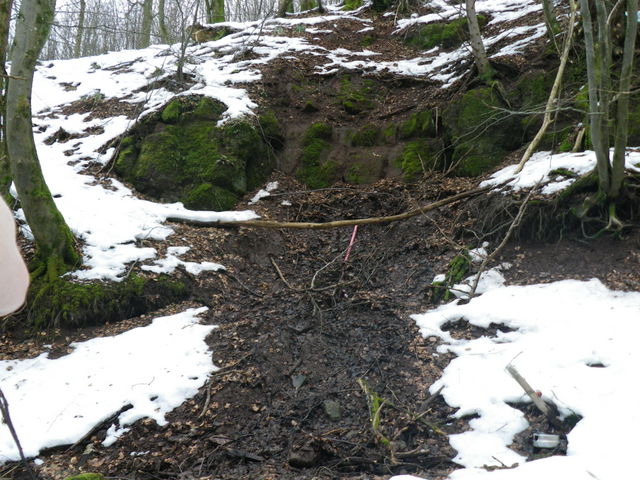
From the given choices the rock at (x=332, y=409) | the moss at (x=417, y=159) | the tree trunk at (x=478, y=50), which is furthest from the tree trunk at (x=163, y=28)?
the rock at (x=332, y=409)

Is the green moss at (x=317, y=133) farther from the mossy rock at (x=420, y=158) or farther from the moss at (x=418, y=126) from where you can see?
the mossy rock at (x=420, y=158)

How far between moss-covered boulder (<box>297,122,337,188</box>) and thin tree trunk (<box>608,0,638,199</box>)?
173 inches

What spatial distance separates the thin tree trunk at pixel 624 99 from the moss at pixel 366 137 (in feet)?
14.1

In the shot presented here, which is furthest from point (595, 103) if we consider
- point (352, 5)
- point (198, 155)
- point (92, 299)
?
point (352, 5)

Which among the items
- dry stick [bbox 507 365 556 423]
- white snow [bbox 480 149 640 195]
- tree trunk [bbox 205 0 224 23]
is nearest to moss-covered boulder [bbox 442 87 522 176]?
white snow [bbox 480 149 640 195]

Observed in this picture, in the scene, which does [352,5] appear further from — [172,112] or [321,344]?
[321,344]

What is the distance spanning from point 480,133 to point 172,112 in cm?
546

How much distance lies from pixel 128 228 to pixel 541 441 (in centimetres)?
540

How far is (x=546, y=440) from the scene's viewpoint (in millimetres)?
2684

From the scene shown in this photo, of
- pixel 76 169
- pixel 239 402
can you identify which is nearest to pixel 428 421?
pixel 239 402

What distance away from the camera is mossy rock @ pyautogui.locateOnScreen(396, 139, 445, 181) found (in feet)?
23.3

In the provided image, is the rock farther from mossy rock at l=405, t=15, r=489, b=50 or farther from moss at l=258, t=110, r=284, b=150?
mossy rock at l=405, t=15, r=489, b=50

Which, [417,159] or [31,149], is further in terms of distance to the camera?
[417,159]

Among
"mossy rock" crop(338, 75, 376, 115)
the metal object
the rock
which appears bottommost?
the rock
